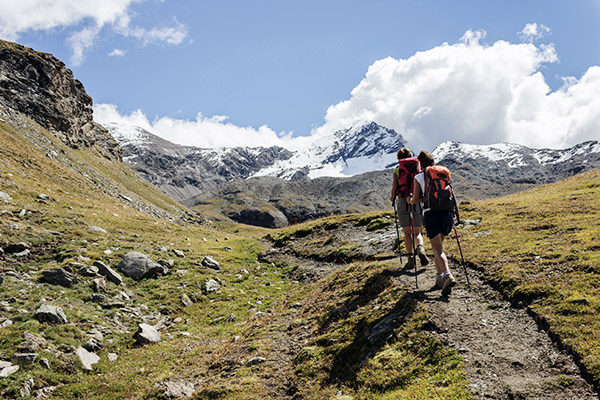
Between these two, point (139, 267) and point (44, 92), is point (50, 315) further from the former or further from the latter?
point (44, 92)

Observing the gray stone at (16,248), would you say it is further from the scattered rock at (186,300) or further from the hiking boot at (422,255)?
the hiking boot at (422,255)

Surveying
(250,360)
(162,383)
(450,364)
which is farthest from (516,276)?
(162,383)

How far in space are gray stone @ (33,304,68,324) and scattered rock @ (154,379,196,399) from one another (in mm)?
5259

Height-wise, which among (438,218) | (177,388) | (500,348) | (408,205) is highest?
(408,205)

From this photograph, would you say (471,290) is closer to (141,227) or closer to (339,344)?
(339,344)

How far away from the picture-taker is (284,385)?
31.4 feet

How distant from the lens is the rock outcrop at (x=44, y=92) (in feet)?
333

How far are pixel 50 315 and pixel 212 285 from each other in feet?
29.8

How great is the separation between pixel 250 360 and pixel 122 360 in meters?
4.96

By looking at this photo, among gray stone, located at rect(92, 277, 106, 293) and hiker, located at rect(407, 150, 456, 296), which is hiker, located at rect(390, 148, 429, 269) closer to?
hiker, located at rect(407, 150, 456, 296)

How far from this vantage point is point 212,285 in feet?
68.4

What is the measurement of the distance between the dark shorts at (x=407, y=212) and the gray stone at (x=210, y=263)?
1458 centimetres

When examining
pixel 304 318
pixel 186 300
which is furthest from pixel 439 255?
pixel 186 300

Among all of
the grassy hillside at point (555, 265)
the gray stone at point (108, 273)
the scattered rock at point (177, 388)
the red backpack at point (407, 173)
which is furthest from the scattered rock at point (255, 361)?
the gray stone at point (108, 273)
